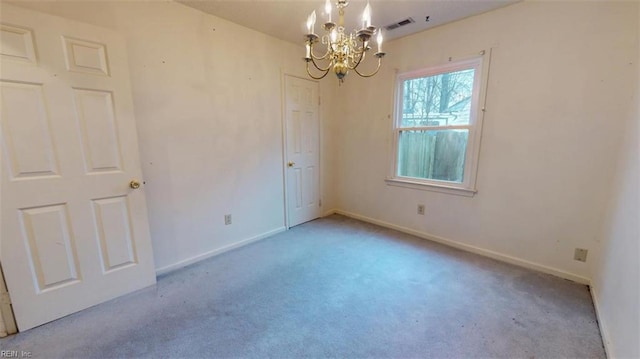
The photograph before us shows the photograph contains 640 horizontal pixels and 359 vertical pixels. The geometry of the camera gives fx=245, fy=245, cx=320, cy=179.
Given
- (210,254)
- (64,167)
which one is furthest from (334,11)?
(210,254)

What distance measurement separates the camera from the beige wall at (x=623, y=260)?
4.08 feet

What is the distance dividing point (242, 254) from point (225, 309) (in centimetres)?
89


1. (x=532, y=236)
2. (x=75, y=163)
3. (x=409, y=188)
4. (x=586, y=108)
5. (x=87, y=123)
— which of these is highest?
(x=586, y=108)

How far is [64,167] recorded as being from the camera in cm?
167

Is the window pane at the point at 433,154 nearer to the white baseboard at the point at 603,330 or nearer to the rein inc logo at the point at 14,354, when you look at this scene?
the white baseboard at the point at 603,330

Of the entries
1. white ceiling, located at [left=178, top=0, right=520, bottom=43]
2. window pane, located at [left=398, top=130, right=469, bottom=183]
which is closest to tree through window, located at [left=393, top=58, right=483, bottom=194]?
window pane, located at [left=398, top=130, right=469, bottom=183]

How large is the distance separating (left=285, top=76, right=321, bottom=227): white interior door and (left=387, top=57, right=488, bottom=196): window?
113cm

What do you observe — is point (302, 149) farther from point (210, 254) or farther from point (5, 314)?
point (5, 314)

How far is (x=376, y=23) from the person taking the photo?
2611mm

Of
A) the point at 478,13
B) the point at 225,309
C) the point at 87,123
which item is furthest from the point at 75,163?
the point at 478,13

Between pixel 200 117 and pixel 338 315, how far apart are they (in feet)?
7.10

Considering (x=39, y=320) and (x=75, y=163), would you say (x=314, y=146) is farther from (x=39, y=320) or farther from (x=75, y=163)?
(x=39, y=320)

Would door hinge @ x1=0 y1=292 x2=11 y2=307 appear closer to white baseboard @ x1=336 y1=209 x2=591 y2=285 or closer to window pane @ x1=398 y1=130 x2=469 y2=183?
white baseboard @ x1=336 y1=209 x2=591 y2=285

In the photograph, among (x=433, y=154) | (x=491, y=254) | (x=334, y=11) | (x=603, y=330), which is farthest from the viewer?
(x=433, y=154)
